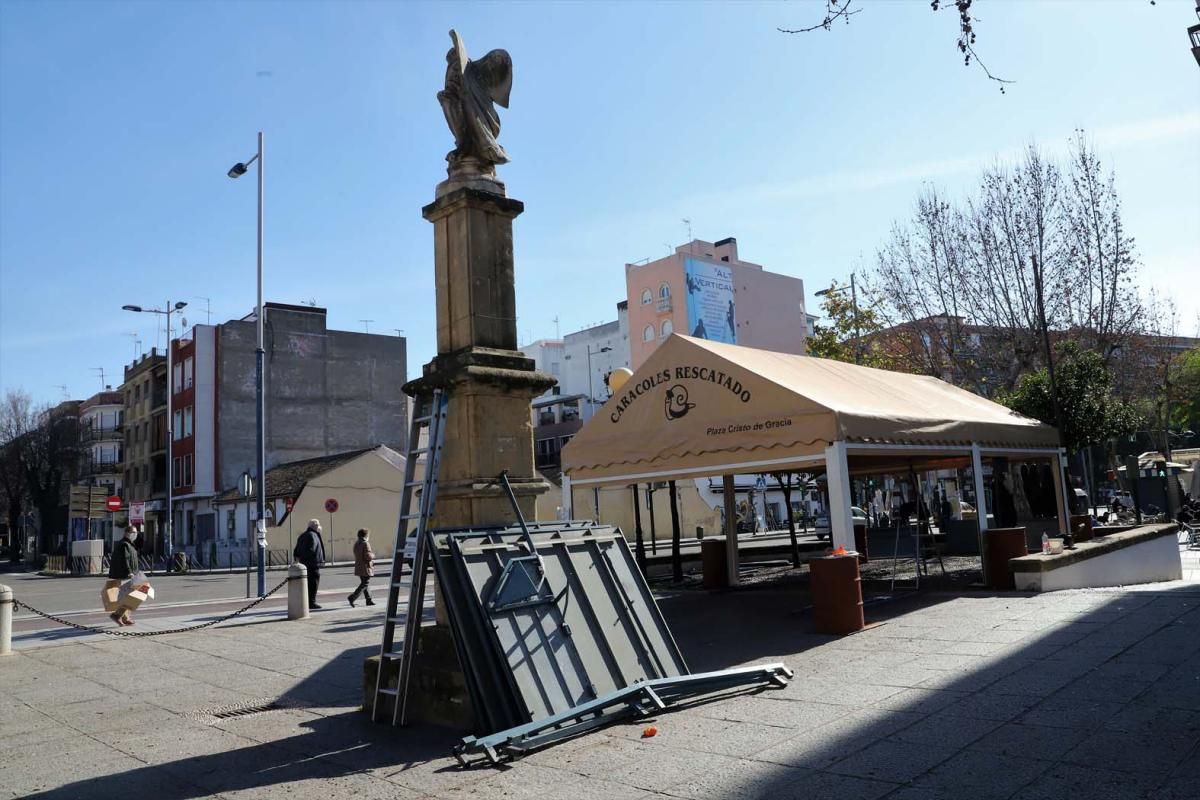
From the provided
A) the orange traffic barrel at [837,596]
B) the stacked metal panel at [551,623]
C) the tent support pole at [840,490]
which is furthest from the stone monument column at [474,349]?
the tent support pole at [840,490]

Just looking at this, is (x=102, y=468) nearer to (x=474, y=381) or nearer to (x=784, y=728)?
(x=474, y=381)

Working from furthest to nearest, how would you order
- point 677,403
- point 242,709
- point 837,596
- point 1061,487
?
point 1061,487 < point 677,403 < point 837,596 < point 242,709

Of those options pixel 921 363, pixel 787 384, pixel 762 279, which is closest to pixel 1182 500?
pixel 921 363

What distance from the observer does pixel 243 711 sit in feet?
25.9

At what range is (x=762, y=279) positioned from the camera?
7400cm

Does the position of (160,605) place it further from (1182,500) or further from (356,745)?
(1182,500)

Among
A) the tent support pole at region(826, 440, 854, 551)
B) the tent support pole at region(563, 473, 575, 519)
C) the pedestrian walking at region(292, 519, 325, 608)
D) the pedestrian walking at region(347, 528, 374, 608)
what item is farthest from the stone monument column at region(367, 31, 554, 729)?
the pedestrian walking at region(292, 519, 325, 608)

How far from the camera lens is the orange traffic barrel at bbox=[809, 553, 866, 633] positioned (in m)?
9.62

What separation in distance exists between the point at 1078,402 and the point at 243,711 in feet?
69.5

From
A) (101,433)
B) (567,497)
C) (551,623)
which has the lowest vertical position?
(551,623)

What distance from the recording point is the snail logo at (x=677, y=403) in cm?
1313

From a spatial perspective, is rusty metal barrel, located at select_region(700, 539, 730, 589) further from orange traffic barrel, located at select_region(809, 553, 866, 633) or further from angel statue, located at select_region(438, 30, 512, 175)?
angel statue, located at select_region(438, 30, 512, 175)

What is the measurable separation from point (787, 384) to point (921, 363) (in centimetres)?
2161

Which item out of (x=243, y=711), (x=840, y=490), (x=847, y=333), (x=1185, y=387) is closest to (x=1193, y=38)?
(x=840, y=490)
